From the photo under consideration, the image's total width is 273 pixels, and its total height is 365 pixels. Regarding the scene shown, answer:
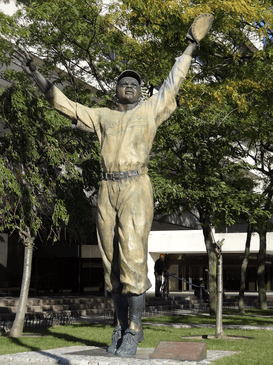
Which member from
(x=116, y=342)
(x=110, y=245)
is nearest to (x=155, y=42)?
(x=110, y=245)

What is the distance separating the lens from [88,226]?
11445mm

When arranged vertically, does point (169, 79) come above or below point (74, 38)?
below

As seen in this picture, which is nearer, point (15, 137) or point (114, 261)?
point (114, 261)

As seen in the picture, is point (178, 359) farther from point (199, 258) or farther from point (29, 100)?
point (199, 258)

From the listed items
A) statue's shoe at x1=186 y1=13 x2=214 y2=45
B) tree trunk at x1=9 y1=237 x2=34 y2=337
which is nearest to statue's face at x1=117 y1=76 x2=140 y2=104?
statue's shoe at x1=186 y1=13 x2=214 y2=45

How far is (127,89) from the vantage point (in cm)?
619

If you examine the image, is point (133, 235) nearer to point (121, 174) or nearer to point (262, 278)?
point (121, 174)

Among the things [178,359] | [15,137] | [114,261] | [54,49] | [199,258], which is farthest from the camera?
[199,258]

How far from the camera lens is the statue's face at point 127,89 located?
20.2 feet

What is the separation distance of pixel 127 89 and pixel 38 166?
17.8 feet

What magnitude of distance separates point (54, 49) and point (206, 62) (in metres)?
4.29

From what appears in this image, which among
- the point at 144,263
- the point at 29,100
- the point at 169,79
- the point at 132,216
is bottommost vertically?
the point at 144,263

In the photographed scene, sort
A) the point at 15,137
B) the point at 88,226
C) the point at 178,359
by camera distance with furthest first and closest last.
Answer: the point at 88,226, the point at 15,137, the point at 178,359

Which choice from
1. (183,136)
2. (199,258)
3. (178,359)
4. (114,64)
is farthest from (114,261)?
(199,258)
